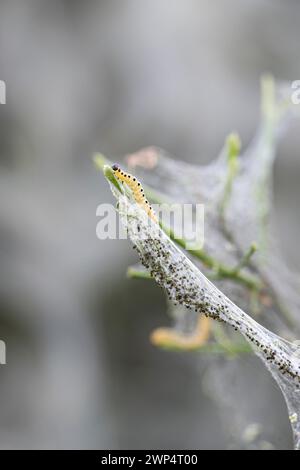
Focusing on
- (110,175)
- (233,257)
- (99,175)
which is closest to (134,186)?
(110,175)

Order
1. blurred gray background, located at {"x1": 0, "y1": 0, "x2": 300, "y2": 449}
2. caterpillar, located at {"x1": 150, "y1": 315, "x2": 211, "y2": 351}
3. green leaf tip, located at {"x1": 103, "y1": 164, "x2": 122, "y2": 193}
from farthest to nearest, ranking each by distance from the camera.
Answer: blurred gray background, located at {"x1": 0, "y1": 0, "x2": 300, "y2": 449}, caterpillar, located at {"x1": 150, "y1": 315, "x2": 211, "y2": 351}, green leaf tip, located at {"x1": 103, "y1": 164, "x2": 122, "y2": 193}

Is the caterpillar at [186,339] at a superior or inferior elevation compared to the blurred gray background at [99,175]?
inferior

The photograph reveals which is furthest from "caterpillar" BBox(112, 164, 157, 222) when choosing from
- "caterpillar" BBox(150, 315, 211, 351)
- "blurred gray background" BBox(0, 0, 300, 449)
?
"blurred gray background" BBox(0, 0, 300, 449)

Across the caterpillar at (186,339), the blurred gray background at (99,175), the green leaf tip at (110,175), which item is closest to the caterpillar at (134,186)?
the green leaf tip at (110,175)

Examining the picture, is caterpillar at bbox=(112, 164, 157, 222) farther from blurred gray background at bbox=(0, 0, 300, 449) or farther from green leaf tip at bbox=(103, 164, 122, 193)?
blurred gray background at bbox=(0, 0, 300, 449)

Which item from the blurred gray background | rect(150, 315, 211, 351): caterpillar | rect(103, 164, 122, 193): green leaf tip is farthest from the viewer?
the blurred gray background

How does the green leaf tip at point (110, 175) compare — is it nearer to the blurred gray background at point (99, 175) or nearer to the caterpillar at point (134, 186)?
the caterpillar at point (134, 186)
